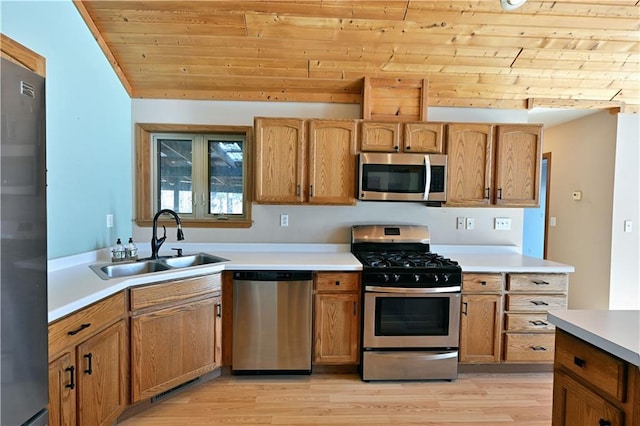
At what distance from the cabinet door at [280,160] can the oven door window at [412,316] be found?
113 centimetres

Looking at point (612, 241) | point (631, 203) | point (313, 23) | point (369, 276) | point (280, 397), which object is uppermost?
point (313, 23)

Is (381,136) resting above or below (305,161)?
above

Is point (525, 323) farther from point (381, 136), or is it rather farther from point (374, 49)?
point (374, 49)

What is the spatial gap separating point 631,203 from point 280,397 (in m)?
3.84

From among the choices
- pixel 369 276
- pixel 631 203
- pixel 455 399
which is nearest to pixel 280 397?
pixel 369 276

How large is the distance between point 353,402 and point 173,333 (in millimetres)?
1320

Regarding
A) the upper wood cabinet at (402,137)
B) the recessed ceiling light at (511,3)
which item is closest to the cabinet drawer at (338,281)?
the upper wood cabinet at (402,137)

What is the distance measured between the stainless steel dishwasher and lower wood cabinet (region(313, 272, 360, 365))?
8cm

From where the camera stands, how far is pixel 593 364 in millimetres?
1180

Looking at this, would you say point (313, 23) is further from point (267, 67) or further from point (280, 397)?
point (280, 397)

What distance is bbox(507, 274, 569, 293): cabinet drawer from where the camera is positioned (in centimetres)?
258

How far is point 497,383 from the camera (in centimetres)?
252

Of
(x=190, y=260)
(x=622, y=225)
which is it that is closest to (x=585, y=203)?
(x=622, y=225)

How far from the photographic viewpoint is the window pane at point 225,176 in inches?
124
